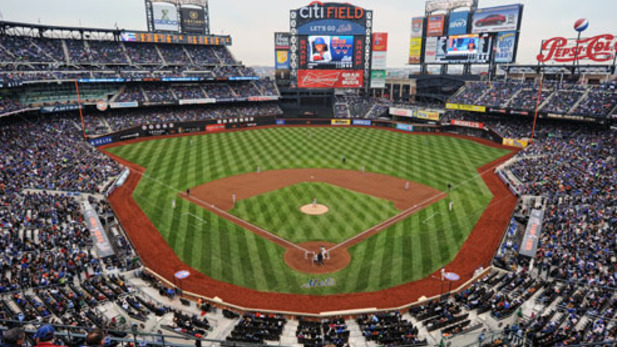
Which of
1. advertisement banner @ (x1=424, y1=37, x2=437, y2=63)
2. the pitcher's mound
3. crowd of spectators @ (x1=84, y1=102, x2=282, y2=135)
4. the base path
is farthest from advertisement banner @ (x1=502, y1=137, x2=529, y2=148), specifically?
crowd of spectators @ (x1=84, y1=102, x2=282, y2=135)

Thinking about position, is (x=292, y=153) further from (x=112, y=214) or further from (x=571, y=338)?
(x=571, y=338)

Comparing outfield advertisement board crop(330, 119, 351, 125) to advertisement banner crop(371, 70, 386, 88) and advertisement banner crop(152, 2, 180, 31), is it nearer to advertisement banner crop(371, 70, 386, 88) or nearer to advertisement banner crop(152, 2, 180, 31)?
advertisement banner crop(371, 70, 386, 88)

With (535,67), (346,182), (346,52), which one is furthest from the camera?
(346,52)

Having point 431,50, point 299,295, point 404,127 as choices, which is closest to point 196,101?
point 404,127

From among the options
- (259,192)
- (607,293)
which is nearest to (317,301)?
(607,293)

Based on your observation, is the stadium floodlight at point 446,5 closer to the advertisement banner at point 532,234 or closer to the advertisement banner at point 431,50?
the advertisement banner at point 431,50

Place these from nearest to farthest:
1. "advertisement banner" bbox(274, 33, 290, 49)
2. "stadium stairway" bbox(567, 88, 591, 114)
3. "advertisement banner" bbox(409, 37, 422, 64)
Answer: "stadium stairway" bbox(567, 88, 591, 114) < "advertisement banner" bbox(409, 37, 422, 64) < "advertisement banner" bbox(274, 33, 290, 49)
